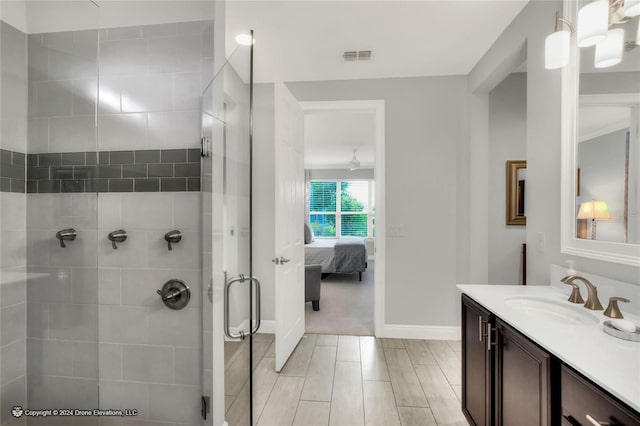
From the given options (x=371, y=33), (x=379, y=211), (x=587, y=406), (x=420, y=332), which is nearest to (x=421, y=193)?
(x=379, y=211)

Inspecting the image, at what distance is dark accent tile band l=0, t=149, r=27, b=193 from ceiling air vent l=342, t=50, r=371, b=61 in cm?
233

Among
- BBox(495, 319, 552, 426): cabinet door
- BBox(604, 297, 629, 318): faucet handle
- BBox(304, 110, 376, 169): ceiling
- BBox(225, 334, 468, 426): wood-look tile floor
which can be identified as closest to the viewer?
BBox(495, 319, 552, 426): cabinet door

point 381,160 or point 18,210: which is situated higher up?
point 381,160

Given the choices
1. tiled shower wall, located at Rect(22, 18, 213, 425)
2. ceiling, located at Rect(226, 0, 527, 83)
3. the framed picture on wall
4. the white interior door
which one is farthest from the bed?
tiled shower wall, located at Rect(22, 18, 213, 425)

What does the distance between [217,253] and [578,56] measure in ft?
6.82

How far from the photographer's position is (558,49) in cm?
142

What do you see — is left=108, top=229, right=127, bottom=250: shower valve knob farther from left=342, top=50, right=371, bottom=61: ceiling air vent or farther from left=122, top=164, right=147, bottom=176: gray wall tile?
left=342, top=50, right=371, bottom=61: ceiling air vent

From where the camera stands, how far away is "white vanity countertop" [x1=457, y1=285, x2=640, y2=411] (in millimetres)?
729

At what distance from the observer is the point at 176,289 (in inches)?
54.7

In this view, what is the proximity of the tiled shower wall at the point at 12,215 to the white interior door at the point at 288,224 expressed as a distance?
1418 mm

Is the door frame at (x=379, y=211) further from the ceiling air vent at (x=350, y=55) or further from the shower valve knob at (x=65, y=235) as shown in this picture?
the shower valve knob at (x=65, y=235)

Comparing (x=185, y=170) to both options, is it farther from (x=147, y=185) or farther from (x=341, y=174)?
(x=341, y=174)

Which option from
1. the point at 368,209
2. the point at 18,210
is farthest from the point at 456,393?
the point at 368,209

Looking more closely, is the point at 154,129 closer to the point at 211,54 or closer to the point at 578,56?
the point at 211,54
